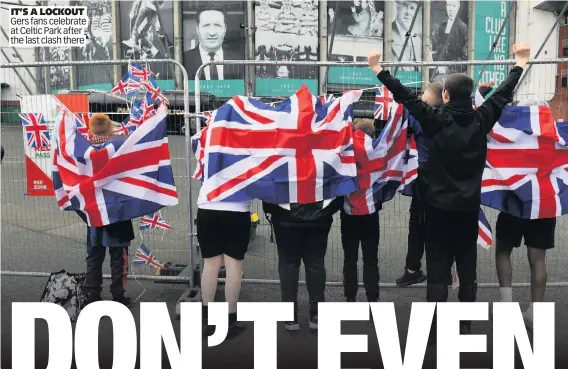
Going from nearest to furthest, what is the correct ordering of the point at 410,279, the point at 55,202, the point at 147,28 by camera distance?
the point at 410,279 → the point at 55,202 → the point at 147,28

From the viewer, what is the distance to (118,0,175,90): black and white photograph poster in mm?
31078

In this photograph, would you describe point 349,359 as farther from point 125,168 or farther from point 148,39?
point 148,39

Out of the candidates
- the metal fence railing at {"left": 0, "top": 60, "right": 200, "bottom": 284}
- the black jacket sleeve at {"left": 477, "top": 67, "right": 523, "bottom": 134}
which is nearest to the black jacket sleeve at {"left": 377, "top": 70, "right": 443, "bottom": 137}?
the black jacket sleeve at {"left": 477, "top": 67, "right": 523, "bottom": 134}

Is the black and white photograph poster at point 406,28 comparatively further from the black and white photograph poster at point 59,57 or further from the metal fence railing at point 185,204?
the metal fence railing at point 185,204

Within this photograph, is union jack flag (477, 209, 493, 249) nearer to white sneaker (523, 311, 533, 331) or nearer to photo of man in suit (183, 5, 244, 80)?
white sneaker (523, 311, 533, 331)

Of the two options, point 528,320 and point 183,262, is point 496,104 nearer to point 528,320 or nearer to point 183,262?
point 528,320

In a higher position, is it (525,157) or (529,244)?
(525,157)

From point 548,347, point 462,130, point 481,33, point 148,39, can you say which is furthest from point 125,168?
point 481,33

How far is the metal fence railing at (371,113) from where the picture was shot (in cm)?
528

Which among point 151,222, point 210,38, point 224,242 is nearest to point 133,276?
point 151,222

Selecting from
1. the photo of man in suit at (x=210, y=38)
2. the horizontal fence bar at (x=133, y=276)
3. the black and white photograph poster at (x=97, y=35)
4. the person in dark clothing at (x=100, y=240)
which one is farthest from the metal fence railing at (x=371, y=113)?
the black and white photograph poster at (x=97, y=35)

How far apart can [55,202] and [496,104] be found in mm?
4891

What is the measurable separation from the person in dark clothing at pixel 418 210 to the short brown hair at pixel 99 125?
9.09 feet

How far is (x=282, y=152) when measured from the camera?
15.0ft
